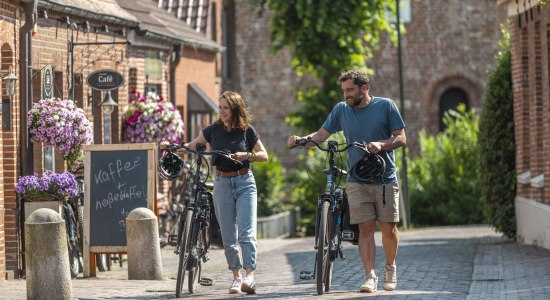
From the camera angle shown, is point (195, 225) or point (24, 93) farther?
point (24, 93)

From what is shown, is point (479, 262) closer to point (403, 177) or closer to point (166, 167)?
point (166, 167)

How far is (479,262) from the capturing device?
17781mm

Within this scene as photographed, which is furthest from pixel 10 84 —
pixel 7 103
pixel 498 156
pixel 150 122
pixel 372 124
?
pixel 498 156

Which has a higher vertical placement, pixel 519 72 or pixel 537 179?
pixel 519 72

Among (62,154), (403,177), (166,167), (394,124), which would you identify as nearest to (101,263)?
(62,154)

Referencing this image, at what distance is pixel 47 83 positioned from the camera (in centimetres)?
1709

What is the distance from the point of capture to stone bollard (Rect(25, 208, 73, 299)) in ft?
38.6

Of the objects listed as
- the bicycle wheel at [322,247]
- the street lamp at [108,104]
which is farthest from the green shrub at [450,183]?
the bicycle wheel at [322,247]

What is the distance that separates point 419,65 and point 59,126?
3089 cm

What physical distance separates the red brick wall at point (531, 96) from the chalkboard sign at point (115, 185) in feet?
22.6

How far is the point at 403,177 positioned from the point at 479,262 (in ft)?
52.1

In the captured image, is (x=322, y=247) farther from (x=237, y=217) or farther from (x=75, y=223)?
(x=75, y=223)

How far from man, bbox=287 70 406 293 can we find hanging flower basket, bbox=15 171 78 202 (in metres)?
3.94

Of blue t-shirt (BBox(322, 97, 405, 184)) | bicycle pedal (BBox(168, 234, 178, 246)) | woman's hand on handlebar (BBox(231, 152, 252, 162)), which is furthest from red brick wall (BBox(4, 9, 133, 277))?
blue t-shirt (BBox(322, 97, 405, 184))
